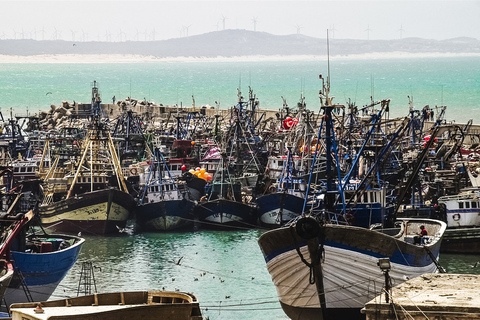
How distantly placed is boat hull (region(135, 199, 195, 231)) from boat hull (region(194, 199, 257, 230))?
0.79 metres

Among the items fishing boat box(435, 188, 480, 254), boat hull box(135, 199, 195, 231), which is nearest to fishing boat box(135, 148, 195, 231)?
boat hull box(135, 199, 195, 231)

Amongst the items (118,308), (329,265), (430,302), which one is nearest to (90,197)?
(329,265)

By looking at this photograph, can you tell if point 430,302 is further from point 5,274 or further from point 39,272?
point 39,272

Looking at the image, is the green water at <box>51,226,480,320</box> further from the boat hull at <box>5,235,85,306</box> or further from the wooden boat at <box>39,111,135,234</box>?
the wooden boat at <box>39,111,135,234</box>

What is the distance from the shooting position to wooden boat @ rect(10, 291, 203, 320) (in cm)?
2070

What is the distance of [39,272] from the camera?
31.4m

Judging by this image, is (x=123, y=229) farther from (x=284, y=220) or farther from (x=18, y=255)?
(x=18, y=255)

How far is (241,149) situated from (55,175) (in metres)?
9.98

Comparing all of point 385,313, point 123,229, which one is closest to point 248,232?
point 123,229

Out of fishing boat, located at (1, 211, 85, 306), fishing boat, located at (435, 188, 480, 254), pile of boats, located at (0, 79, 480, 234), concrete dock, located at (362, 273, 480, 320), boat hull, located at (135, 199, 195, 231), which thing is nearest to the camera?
concrete dock, located at (362, 273, 480, 320)

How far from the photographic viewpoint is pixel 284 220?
141 feet

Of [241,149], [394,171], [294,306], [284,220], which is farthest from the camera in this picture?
[241,149]

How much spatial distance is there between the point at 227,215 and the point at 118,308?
77.6 feet

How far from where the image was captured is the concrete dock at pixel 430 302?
1803 centimetres
